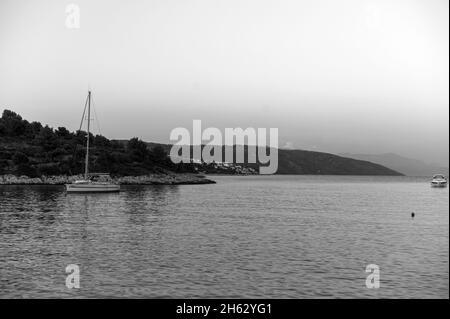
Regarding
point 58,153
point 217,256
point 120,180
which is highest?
point 58,153

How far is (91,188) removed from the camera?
92.8 metres

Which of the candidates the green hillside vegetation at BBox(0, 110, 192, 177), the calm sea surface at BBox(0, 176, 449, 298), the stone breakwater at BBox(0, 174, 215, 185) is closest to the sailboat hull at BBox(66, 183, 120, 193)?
the calm sea surface at BBox(0, 176, 449, 298)

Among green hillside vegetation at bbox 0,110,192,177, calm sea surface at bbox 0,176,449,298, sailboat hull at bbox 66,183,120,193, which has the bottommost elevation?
calm sea surface at bbox 0,176,449,298

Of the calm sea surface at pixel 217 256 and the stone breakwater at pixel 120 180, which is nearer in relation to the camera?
the calm sea surface at pixel 217 256

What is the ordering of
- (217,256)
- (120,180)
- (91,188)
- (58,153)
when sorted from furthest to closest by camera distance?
1. (58,153)
2. (120,180)
3. (91,188)
4. (217,256)

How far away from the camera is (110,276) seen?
24.6m

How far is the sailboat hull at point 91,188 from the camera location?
298ft

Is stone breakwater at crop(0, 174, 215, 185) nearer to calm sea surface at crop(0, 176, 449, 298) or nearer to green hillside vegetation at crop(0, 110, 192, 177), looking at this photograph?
green hillside vegetation at crop(0, 110, 192, 177)

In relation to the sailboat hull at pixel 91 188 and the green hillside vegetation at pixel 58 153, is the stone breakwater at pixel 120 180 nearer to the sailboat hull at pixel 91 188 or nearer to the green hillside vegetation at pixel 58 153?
the green hillside vegetation at pixel 58 153

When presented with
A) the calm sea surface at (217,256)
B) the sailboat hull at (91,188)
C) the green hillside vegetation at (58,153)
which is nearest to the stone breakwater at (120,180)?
the green hillside vegetation at (58,153)

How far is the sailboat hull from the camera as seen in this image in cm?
9069

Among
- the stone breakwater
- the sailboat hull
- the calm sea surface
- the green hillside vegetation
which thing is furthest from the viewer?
the green hillside vegetation

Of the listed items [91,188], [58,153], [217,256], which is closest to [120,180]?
[58,153]

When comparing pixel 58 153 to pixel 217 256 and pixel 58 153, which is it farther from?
pixel 217 256
